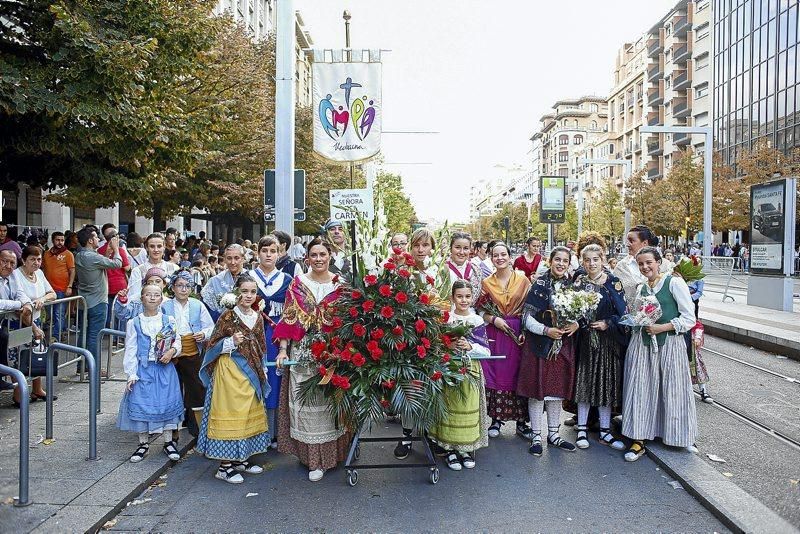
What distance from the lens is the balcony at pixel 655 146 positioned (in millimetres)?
71062

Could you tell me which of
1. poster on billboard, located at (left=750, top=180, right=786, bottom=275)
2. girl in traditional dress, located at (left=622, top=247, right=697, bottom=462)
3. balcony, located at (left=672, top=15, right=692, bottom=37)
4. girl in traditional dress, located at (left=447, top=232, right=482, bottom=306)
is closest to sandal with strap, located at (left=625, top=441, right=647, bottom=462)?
girl in traditional dress, located at (left=622, top=247, right=697, bottom=462)

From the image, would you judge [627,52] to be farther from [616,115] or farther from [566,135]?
[566,135]

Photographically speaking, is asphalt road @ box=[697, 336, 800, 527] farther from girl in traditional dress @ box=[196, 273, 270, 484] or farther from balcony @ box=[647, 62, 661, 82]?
balcony @ box=[647, 62, 661, 82]

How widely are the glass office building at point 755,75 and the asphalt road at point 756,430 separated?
124 ft

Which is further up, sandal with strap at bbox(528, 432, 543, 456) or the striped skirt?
the striped skirt

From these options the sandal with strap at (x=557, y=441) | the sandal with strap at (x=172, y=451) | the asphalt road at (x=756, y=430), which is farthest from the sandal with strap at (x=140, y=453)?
the asphalt road at (x=756, y=430)

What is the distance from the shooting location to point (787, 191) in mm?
16156

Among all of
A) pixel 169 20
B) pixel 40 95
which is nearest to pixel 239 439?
pixel 40 95

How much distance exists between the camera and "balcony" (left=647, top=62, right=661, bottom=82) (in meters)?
71.2

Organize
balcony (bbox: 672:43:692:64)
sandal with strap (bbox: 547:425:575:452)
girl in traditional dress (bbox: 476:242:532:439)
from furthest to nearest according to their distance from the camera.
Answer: balcony (bbox: 672:43:692:64)
girl in traditional dress (bbox: 476:242:532:439)
sandal with strap (bbox: 547:425:575:452)

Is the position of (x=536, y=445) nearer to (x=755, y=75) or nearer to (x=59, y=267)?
(x=59, y=267)

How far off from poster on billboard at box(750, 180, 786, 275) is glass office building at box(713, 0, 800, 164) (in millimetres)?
28752

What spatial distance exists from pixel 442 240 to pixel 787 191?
554 inches

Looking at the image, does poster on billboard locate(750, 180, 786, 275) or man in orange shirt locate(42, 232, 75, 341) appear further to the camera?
poster on billboard locate(750, 180, 786, 275)
